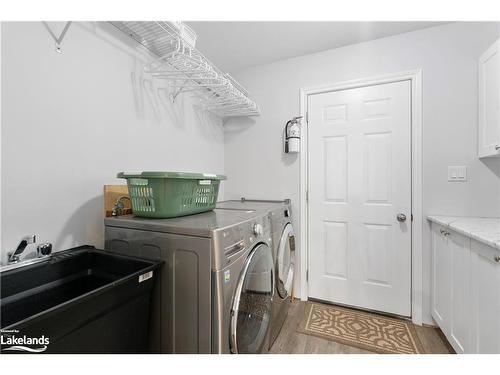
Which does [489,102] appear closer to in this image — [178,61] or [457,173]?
[457,173]

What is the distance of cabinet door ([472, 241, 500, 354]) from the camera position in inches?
41.0

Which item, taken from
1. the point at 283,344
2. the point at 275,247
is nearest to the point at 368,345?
the point at 283,344

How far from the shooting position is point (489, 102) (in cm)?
154

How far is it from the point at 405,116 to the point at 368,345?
1.85m

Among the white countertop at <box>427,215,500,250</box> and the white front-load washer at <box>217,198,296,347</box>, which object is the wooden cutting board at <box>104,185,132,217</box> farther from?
the white countertop at <box>427,215,500,250</box>

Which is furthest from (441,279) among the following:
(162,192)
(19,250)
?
(19,250)

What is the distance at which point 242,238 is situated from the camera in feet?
3.58

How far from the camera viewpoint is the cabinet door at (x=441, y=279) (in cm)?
151

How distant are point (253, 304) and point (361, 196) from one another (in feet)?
4.68

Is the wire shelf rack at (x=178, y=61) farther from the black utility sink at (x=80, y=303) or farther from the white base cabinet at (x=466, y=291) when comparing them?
the white base cabinet at (x=466, y=291)

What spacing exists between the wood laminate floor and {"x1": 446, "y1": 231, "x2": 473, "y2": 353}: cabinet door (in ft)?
0.68

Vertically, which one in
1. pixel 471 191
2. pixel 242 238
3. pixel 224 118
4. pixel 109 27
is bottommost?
pixel 242 238

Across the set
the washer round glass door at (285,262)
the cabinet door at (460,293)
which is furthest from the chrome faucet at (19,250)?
the cabinet door at (460,293)
